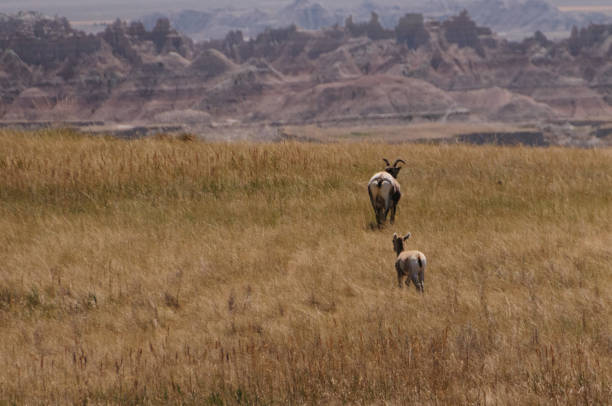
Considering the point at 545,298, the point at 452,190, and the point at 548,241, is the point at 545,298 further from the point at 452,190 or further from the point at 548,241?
the point at 452,190

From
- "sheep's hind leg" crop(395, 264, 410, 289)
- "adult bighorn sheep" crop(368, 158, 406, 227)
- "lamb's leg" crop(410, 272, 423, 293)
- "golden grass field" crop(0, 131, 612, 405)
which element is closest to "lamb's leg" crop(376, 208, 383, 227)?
"adult bighorn sheep" crop(368, 158, 406, 227)

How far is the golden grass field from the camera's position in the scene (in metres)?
4.75

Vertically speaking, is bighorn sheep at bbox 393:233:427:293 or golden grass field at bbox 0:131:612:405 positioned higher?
bighorn sheep at bbox 393:233:427:293

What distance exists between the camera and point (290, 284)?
6.93m

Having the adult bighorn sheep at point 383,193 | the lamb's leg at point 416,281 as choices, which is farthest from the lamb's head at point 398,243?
the adult bighorn sheep at point 383,193

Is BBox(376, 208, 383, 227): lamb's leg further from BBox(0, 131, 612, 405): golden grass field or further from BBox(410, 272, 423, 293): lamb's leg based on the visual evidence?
BBox(410, 272, 423, 293): lamb's leg

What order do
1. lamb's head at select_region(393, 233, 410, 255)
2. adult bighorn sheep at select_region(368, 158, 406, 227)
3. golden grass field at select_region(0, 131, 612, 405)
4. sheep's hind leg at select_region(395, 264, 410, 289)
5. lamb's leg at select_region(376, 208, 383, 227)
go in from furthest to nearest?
lamb's leg at select_region(376, 208, 383, 227) < adult bighorn sheep at select_region(368, 158, 406, 227) < lamb's head at select_region(393, 233, 410, 255) < sheep's hind leg at select_region(395, 264, 410, 289) < golden grass field at select_region(0, 131, 612, 405)

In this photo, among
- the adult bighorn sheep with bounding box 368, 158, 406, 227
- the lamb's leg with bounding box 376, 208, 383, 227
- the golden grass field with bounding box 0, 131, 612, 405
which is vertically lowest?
the golden grass field with bounding box 0, 131, 612, 405

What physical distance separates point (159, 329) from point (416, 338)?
2.39 meters

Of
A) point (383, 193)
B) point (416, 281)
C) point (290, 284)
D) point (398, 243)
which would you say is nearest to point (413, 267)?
point (416, 281)

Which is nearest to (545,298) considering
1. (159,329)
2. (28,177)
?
(159,329)

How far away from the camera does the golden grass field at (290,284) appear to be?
15.6ft

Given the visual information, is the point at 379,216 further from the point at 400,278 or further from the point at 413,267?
the point at 413,267

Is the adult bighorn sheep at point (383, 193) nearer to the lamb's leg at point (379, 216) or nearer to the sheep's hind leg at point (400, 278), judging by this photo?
the lamb's leg at point (379, 216)
